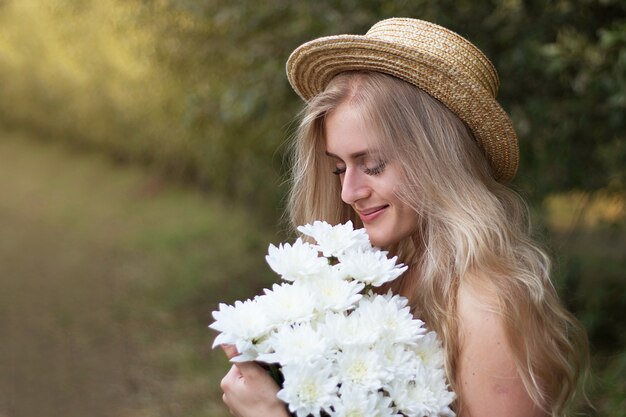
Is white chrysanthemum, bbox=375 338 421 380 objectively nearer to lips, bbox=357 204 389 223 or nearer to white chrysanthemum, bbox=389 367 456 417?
white chrysanthemum, bbox=389 367 456 417

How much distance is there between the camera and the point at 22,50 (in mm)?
13500


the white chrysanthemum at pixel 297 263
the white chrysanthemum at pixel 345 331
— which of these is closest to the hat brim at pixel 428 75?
the white chrysanthemum at pixel 297 263

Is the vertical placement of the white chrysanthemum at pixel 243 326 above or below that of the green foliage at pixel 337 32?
below

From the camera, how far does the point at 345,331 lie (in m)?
1.90

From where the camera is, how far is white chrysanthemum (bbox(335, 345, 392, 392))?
6.08 ft

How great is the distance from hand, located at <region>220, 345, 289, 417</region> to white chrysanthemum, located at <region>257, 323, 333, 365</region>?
0.10m

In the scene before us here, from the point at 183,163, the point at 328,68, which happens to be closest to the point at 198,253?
the point at 183,163

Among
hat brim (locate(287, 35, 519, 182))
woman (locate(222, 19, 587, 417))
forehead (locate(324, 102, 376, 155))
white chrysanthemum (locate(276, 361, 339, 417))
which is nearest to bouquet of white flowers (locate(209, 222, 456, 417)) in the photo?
white chrysanthemum (locate(276, 361, 339, 417))

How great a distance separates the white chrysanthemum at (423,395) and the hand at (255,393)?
26cm

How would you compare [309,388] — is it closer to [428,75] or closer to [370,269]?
[370,269]

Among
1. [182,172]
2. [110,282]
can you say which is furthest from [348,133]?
[182,172]

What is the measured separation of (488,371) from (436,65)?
75 cm

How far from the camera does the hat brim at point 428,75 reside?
219 cm

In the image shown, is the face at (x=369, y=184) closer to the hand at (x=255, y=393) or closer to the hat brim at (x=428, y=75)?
the hat brim at (x=428, y=75)
